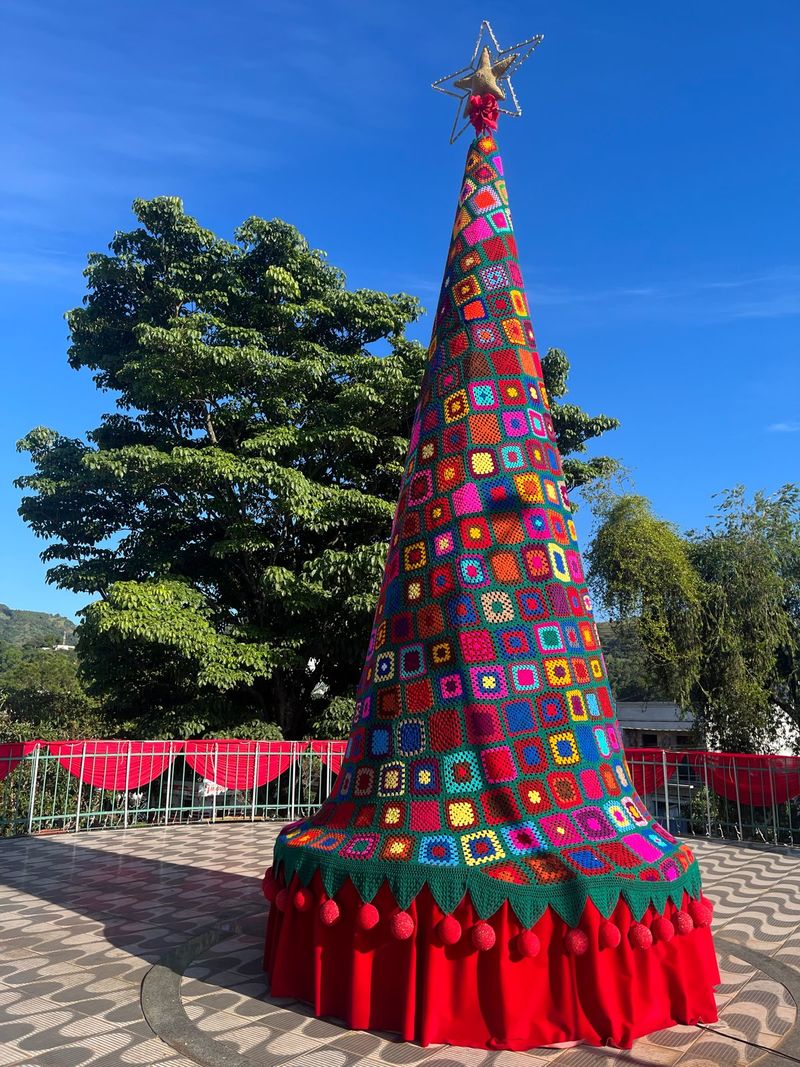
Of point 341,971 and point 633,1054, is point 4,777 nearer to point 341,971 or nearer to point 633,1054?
point 341,971

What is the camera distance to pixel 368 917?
369 centimetres

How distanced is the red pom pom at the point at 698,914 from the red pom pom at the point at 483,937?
121 cm

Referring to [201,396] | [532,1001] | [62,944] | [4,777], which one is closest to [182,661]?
[4,777]

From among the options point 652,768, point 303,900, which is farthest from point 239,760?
point 303,900

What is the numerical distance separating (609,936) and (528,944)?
1.30ft

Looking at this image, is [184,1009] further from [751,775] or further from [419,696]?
[751,775]

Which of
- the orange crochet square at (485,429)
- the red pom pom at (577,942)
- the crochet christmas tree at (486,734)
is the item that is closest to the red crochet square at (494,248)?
the crochet christmas tree at (486,734)

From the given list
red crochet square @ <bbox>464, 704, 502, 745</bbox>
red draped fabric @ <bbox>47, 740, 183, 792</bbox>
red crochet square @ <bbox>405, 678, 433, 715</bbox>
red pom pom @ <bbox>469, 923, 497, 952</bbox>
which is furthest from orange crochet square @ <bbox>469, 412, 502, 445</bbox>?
red draped fabric @ <bbox>47, 740, 183, 792</bbox>

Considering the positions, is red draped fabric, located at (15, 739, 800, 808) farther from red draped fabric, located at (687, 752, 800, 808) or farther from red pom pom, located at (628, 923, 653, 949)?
red pom pom, located at (628, 923, 653, 949)

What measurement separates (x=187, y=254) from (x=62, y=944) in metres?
14.2

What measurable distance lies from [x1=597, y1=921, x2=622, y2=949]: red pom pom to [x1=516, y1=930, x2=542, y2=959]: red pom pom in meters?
0.32

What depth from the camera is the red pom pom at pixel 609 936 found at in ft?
11.7

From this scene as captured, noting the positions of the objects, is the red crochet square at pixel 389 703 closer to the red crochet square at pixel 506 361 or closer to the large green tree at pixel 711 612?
the red crochet square at pixel 506 361

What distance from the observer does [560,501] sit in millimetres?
4852
